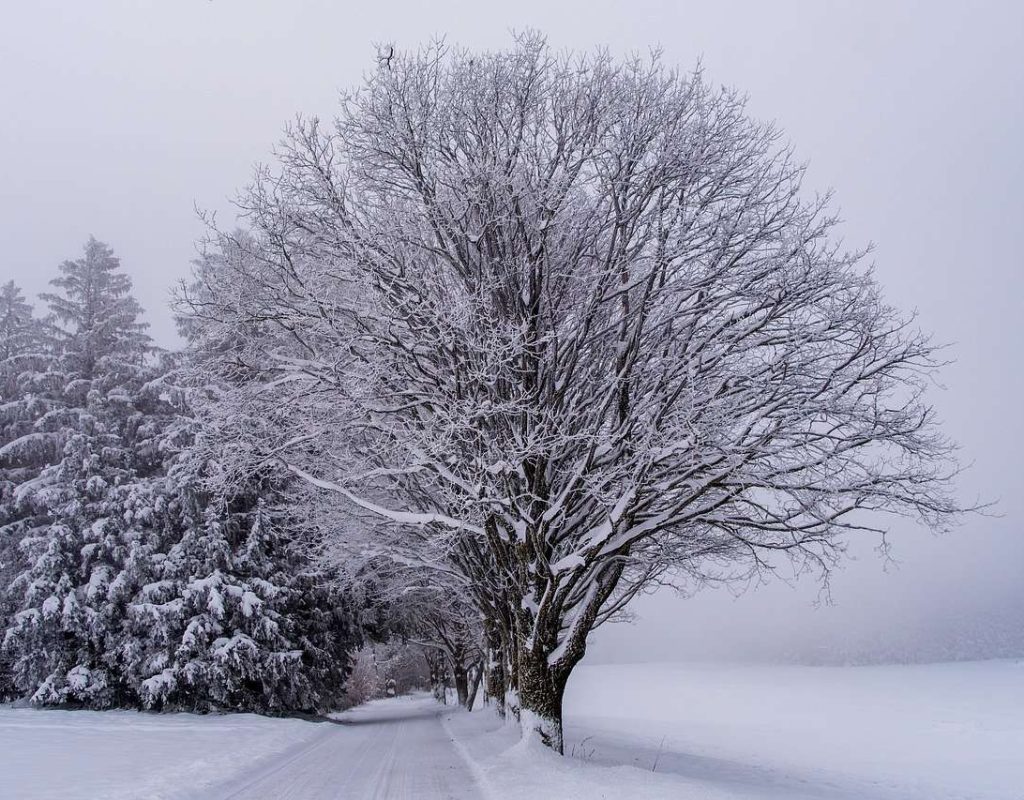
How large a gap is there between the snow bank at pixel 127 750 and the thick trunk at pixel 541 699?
4.70 meters

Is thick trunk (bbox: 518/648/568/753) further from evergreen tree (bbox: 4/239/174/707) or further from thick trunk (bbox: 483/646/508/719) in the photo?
evergreen tree (bbox: 4/239/174/707)

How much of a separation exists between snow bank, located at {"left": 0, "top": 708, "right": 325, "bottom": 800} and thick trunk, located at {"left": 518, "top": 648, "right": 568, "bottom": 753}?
4.70m

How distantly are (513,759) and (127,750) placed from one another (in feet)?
24.5

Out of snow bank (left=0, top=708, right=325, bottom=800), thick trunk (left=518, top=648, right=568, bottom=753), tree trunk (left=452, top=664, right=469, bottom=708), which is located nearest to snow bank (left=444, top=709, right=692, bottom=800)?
thick trunk (left=518, top=648, right=568, bottom=753)

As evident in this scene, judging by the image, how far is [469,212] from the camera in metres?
10.8

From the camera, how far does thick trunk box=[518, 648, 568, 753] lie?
11.0 metres

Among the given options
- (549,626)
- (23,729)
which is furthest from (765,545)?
(23,729)

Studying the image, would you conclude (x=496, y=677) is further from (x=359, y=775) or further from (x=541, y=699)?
(x=541, y=699)

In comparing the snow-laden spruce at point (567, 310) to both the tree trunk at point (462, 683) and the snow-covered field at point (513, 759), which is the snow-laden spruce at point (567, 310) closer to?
the snow-covered field at point (513, 759)

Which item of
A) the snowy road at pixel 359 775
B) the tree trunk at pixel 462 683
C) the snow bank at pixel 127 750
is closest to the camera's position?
the snow bank at pixel 127 750

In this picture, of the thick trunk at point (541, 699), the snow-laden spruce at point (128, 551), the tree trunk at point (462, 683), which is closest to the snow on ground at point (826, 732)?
the thick trunk at point (541, 699)

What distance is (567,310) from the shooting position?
39.3ft

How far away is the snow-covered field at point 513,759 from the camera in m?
9.05

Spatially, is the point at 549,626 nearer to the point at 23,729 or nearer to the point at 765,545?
the point at 765,545
